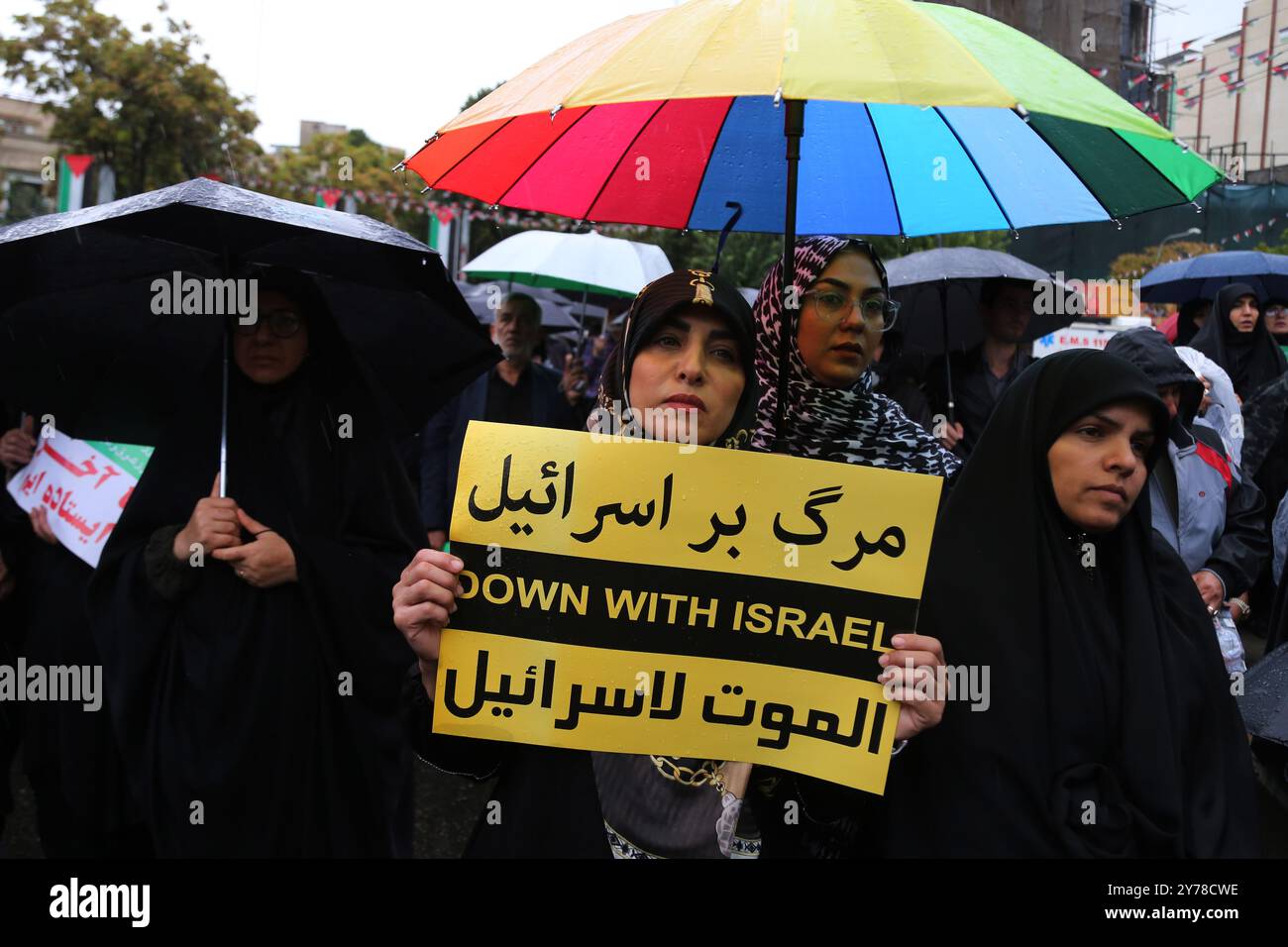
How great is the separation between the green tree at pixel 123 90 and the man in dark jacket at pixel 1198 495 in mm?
19691

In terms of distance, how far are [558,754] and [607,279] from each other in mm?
6076

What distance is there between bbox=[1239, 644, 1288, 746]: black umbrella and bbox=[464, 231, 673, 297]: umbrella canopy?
5402mm

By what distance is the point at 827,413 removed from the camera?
279 centimetres

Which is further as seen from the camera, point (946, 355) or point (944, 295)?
point (944, 295)

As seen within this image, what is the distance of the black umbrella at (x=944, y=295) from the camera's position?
17.0 feet

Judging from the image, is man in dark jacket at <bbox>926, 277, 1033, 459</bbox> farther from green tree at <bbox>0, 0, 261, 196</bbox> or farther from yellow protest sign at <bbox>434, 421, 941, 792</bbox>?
green tree at <bbox>0, 0, 261, 196</bbox>

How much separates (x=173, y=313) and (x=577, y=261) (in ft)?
16.7

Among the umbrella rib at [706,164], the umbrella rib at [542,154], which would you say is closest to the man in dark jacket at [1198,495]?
the umbrella rib at [706,164]

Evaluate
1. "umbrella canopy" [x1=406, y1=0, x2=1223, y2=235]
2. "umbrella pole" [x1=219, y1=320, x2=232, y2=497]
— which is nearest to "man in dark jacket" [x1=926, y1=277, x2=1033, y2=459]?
"umbrella canopy" [x1=406, y1=0, x2=1223, y2=235]

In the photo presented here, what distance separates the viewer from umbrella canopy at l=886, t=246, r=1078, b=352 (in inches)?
205

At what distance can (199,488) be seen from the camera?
2879 millimetres

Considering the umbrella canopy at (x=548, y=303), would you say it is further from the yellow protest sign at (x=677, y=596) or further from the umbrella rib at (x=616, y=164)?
the yellow protest sign at (x=677, y=596)

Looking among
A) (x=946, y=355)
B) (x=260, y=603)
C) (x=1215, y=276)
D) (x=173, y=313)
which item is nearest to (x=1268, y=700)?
(x=260, y=603)

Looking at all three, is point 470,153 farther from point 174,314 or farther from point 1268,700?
point 1268,700
